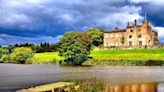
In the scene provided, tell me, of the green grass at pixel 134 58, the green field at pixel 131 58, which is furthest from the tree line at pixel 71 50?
the green grass at pixel 134 58

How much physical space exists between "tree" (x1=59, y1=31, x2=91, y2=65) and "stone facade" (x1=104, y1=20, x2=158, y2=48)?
118 ft

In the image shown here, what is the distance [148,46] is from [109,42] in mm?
27345

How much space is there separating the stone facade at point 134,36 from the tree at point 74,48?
118 ft

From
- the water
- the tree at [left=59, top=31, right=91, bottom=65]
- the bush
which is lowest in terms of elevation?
the water

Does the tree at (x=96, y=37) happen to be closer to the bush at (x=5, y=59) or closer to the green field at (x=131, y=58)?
the green field at (x=131, y=58)

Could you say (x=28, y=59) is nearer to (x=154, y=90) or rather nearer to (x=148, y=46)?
(x=148, y=46)

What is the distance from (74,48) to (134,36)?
4905cm

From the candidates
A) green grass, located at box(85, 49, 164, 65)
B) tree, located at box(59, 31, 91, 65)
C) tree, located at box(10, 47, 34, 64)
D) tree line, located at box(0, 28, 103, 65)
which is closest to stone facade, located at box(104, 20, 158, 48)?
green grass, located at box(85, 49, 164, 65)

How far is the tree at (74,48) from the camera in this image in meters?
110

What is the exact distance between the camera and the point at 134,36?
15000cm

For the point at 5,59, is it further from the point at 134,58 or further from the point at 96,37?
the point at 134,58

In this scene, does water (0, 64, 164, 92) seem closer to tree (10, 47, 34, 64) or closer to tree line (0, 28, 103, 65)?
tree line (0, 28, 103, 65)

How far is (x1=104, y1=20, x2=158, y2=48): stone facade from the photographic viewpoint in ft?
479

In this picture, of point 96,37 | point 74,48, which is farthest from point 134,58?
point 96,37
